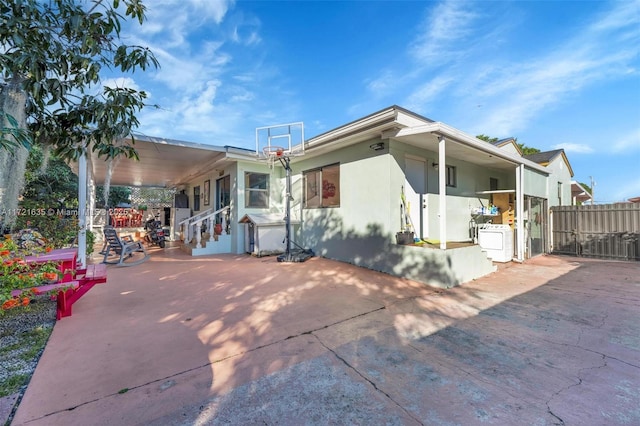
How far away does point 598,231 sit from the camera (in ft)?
28.7

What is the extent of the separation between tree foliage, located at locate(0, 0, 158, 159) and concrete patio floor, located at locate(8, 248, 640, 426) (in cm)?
184

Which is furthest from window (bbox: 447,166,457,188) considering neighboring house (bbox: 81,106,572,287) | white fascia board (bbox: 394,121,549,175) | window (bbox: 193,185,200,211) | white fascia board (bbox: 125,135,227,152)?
window (bbox: 193,185,200,211)

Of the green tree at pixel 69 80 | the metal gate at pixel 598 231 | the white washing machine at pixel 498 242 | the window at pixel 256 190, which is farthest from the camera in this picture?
the window at pixel 256 190

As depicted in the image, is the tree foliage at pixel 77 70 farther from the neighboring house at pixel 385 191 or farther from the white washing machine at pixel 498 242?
the white washing machine at pixel 498 242

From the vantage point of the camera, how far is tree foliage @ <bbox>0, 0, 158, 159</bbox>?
2.11m

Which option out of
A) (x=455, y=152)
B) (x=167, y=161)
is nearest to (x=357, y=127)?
(x=455, y=152)

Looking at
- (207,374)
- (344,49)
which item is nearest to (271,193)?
(344,49)

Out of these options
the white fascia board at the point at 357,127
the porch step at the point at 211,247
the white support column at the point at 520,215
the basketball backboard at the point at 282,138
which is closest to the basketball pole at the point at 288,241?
the basketball backboard at the point at 282,138

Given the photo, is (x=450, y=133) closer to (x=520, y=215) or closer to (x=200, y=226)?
(x=520, y=215)

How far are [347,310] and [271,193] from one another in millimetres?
6231

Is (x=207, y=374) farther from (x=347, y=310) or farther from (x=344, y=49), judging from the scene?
(x=344, y=49)

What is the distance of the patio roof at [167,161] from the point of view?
23.7ft

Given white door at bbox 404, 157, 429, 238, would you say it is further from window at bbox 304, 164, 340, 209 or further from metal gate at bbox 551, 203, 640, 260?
metal gate at bbox 551, 203, 640, 260

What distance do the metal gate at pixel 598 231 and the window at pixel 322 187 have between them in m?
8.56
